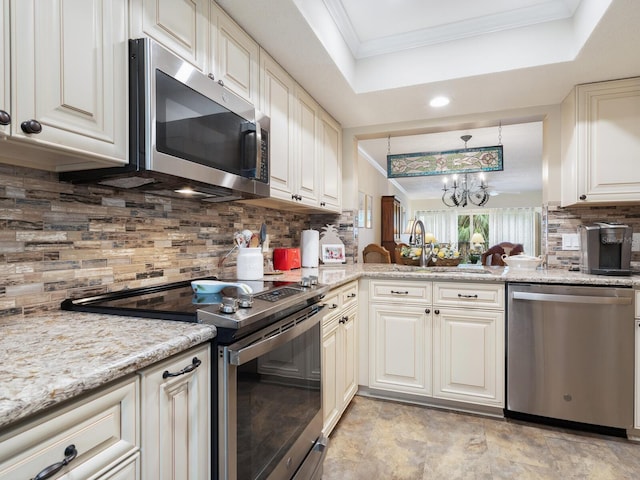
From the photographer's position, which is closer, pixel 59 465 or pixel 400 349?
pixel 59 465

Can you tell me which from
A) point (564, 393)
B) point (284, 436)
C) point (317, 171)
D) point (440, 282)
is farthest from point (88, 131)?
point (564, 393)

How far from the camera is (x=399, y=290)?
7.92 feet

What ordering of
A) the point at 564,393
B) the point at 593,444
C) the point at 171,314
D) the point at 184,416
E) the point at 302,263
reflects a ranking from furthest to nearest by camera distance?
1. the point at 302,263
2. the point at 564,393
3. the point at 593,444
4. the point at 171,314
5. the point at 184,416

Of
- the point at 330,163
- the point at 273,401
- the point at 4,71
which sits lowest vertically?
the point at 273,401

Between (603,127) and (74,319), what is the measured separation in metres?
2.94

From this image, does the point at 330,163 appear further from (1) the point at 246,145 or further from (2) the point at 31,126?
(2) the point at 31,126

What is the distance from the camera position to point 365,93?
246 cm

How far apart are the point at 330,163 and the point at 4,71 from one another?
226 centimetres

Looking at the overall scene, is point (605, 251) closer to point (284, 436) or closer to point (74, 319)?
point (284, 436)

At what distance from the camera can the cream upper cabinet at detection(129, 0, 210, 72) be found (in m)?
1.14

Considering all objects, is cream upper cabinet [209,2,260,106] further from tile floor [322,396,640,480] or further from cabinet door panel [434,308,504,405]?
tile floor [322,396,640,480]

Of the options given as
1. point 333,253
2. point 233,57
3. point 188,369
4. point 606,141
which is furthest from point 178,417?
point 606,141

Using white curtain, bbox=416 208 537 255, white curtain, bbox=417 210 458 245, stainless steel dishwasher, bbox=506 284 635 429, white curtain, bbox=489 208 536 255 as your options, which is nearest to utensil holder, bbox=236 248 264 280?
stainless steel dishwasher, bbox=506 284 635 429

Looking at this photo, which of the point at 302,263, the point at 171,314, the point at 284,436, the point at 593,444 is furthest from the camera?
the point at 302,263
